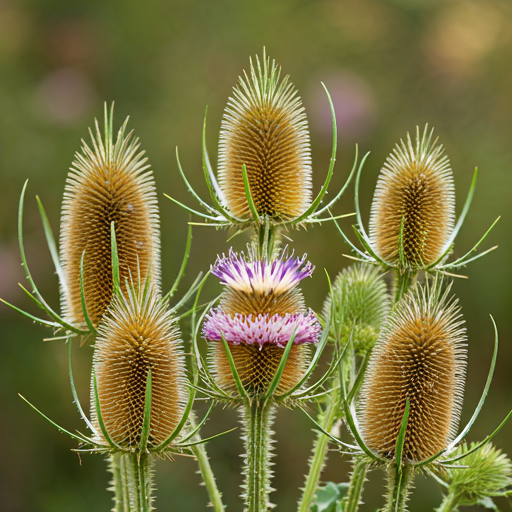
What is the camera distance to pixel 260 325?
1.61 meters

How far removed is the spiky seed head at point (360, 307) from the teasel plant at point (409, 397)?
0.28 m

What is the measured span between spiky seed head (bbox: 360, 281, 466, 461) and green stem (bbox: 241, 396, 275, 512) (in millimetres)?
244

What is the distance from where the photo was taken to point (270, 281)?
1648mm

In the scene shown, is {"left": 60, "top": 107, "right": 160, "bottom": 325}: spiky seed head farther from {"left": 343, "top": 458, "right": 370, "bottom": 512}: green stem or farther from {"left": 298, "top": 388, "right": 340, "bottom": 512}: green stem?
{"left": 343, "top": 458, "right": 370, "bottom": 512}: green stem

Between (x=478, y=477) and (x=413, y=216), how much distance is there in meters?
0.75

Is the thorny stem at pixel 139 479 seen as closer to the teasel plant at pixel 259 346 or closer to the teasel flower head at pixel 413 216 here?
the teasel plant at pixel 259 346

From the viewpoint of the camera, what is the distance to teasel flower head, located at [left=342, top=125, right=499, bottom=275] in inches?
77.5

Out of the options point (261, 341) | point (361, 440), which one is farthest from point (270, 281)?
point (361, 440)

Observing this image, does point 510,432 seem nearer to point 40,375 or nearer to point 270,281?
point 40,375

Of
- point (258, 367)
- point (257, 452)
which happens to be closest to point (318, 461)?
point (257, 452)

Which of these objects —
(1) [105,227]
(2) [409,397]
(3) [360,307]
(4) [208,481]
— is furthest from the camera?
(3) [360,307]

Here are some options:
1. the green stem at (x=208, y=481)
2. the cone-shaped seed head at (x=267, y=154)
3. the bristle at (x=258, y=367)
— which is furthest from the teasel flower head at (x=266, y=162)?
the green stem at (x=208, y=481)

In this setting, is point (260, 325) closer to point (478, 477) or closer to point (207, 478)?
point (207, 478)

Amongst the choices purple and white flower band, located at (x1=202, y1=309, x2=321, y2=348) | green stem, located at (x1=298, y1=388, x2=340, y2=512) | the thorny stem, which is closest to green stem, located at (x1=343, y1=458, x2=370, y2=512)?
green stem, located at (x1=298, y1=388, x2=340, y2=512)
